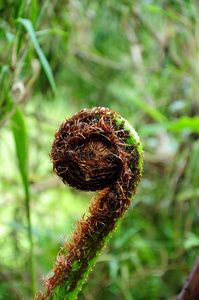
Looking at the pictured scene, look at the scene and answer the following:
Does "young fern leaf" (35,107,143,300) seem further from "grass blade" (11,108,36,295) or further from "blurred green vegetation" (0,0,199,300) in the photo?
"blurred green vegetation" (0,0,199,300)

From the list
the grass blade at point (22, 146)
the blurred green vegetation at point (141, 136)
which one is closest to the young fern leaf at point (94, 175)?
the grass blade at point (22, 146)

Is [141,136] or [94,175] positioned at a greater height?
[94,175]

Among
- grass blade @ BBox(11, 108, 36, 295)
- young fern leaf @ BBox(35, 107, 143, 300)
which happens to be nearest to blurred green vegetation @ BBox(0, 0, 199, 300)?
grass blade @ BBox(11, 108, 36, 295)

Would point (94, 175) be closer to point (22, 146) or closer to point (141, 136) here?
point (22, 146)

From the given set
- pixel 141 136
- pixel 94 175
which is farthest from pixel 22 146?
pixel 141 136

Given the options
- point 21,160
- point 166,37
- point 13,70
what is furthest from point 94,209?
point 166,37

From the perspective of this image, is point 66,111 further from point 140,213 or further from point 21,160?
point 21,160
